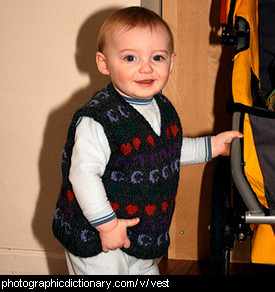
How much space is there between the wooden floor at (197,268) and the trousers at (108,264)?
63cm

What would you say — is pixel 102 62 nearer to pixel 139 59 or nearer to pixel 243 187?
pixel 139 59

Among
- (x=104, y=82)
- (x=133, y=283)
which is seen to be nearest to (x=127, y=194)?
(x=133, y=283)

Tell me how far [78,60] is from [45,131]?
289 mm

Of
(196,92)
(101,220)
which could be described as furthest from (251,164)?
(196,92)

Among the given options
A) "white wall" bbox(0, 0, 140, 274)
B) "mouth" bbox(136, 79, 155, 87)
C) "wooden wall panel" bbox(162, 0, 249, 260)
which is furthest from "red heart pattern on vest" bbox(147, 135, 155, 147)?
"wooden wall panel" bbox(162, 0, 249, 260)

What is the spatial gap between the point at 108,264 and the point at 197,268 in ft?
2.70

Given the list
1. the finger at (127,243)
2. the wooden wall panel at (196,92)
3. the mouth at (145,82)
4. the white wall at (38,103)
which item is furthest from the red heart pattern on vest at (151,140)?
the wooden wall panel at (196,92)

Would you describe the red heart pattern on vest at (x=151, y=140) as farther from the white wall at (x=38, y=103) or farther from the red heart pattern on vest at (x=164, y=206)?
the white wall at (x=38, y=103)

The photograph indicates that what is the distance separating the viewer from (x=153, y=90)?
3.42 ft

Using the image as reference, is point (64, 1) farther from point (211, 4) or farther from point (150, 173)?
point (150, 173)

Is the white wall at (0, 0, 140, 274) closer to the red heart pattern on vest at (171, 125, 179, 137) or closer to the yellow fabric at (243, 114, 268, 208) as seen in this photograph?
the red heart pattern on vest at (171, 125, 179, 137)

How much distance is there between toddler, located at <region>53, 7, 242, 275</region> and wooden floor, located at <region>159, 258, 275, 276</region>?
2.26 ft

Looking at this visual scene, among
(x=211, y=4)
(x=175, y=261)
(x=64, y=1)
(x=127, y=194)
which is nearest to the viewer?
(x=127, y=194)

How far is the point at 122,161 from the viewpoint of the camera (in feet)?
3.35
